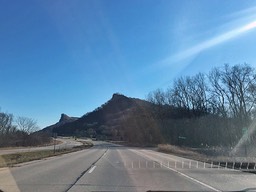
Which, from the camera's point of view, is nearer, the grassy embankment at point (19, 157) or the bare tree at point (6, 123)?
the grassy embankment at point (19, 157)

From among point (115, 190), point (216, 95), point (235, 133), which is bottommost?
point (115, 190)

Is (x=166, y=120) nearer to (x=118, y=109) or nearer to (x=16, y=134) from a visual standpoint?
(x=16, y=134)

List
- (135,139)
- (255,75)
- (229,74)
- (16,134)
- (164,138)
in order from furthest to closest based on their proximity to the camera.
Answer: (135,139)
(16,134)
(164,138)
(229,74)
(255,75)

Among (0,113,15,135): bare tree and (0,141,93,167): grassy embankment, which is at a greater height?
(0,113,15,135): bare tree

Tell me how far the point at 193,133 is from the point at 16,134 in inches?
2020

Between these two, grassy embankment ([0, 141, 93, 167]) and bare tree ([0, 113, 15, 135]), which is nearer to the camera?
grassy embankment ([0, 141, 93, 167])

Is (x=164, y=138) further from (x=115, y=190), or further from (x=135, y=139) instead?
(x=115, y=190)

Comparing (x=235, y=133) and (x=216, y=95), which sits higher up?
(x=216, y=95)

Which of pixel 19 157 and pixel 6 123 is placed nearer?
pixel 19 157

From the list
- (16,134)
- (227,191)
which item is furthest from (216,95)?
(227,191)

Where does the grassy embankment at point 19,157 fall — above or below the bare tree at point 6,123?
below

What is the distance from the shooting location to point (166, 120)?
107 m

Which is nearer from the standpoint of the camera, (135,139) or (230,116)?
(230,116)

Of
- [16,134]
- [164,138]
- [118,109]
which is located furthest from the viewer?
[118,109]
